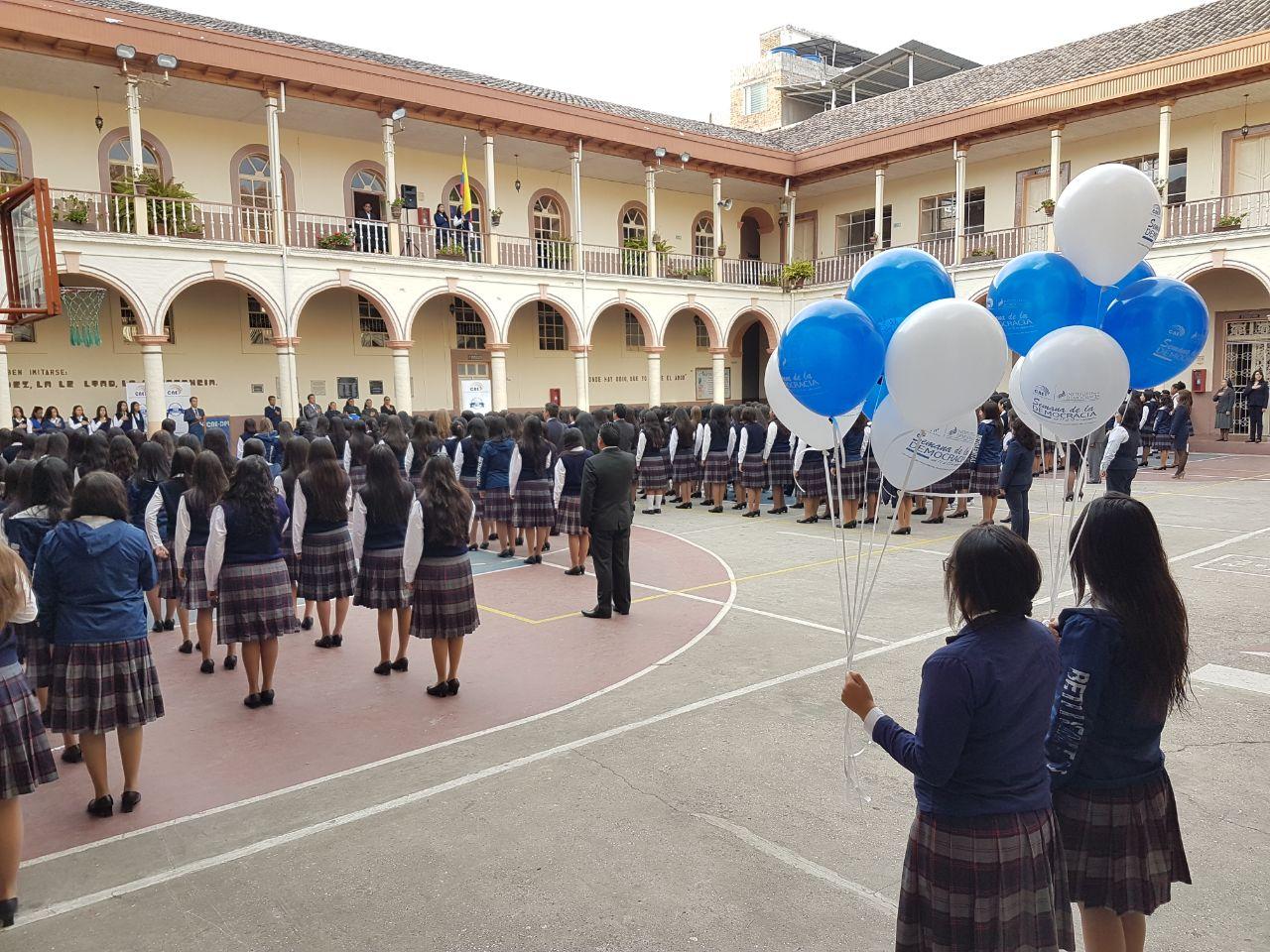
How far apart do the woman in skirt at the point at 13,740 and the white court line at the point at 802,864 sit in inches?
103

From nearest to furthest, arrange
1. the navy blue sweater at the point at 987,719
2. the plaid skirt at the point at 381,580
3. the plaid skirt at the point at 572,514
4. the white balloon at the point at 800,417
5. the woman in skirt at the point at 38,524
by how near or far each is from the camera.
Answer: the navy blue sweater at the point at 987,719, the white balloon at the point at 800,417, the woman in skirt at the point at 38,524, the plaid skirt at the point at 381,580, the plaid skirt at the point at 572,514

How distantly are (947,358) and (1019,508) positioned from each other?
6.45 meters

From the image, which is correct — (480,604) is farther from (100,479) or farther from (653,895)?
(653,895)

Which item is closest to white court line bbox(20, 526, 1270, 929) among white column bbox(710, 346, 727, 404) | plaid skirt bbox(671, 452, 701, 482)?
plaid skirt bbox(671, 452, 701, 482)

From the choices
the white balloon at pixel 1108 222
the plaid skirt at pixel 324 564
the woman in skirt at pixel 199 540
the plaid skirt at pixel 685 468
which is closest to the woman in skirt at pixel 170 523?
the woman in skirt at pixel 199 540

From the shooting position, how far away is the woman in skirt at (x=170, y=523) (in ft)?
19.7

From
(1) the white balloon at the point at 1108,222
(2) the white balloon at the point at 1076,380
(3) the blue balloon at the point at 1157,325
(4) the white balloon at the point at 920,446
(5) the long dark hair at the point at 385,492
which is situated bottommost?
(5) the long dark hair at the point at 385,492

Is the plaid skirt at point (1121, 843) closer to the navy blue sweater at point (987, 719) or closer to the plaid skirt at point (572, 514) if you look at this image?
the navy blue sweater at point (987, 719)

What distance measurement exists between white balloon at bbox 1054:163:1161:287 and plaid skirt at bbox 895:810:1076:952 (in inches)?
107

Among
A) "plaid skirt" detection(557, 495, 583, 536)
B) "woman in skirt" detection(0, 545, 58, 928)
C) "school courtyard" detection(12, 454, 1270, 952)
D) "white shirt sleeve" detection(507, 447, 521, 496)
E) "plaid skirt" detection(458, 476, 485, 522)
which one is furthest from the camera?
"plaid skirt" detection(458, 476, 485, 522)

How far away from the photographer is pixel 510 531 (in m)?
9.85

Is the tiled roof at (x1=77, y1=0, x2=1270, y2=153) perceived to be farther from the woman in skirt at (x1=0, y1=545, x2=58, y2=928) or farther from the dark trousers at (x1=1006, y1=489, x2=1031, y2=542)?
the woman in skirt at (x1=0, y1=545, x2=58, y2=928)

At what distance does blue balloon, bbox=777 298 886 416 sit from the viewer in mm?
3389

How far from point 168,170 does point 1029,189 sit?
1982 centimetres
